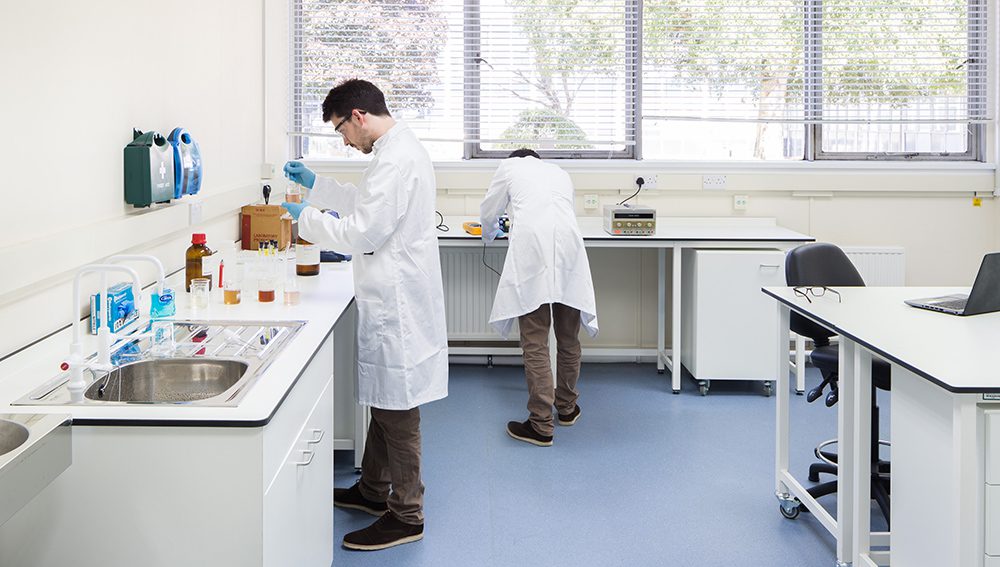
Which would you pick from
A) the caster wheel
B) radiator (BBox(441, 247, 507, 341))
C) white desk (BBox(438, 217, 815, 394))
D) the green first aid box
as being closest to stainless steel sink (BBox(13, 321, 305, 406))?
the green first aid box

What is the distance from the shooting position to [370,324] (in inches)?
100

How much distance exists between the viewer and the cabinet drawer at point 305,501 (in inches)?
65.4

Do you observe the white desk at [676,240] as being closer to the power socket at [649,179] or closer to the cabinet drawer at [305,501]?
the power socket at [649,179]

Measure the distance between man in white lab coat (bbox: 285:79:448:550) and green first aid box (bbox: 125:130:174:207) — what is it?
1.38ft

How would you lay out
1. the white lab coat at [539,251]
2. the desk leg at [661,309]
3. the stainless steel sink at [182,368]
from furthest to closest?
the desk leg at [661,309] → the white lab coat at [539,251] → the stainless steel sink at [182,368]

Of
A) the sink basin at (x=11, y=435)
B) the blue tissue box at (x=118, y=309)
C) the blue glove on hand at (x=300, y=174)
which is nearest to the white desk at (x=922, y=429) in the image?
the blue glove on hand at (x=300, y=174)

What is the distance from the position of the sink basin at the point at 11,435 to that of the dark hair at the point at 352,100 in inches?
55.9

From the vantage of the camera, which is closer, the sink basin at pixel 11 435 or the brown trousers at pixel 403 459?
the sink basin at pixel 11 435

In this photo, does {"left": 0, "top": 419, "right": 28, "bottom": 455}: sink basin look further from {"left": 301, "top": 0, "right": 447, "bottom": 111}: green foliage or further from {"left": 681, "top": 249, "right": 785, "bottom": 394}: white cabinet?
{"left": 301, "top": 0, "right": 447, "bottom": 111}: green foliage

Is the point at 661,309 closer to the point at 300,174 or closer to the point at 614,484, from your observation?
the point at 614,484

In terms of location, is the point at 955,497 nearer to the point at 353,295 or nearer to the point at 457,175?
the point at 353,295

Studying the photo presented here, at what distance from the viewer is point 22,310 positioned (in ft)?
6.42

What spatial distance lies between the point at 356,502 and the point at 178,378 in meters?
1.12

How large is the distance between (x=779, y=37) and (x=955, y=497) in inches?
143
